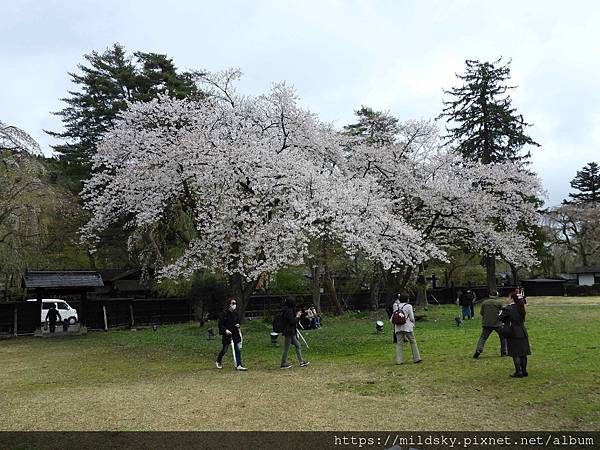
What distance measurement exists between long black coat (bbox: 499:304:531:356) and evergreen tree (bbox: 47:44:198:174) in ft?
77.1

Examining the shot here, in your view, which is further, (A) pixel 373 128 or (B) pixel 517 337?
(A) pixel 373 128

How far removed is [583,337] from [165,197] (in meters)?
13.1

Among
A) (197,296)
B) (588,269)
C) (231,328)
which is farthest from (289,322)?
(588,269)

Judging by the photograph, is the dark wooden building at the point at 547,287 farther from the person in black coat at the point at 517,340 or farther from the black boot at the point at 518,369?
the black boot at the point at 518,369

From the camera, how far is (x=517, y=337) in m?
8.42

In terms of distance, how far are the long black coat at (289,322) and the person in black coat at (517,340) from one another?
421 cm

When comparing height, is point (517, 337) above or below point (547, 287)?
above

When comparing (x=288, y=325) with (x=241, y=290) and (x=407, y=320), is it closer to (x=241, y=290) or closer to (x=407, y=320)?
(x=407, y=320)

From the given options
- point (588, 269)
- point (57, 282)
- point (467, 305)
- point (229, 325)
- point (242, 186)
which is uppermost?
point (242, 186)

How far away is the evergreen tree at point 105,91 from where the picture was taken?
97.2ft

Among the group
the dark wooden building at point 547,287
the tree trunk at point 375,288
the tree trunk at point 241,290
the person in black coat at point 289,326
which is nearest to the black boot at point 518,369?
the person in black coat at point 289,326

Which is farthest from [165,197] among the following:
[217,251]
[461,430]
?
[461,430]

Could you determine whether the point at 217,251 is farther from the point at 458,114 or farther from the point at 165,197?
the point at 458,114

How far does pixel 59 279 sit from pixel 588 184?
174 ft
